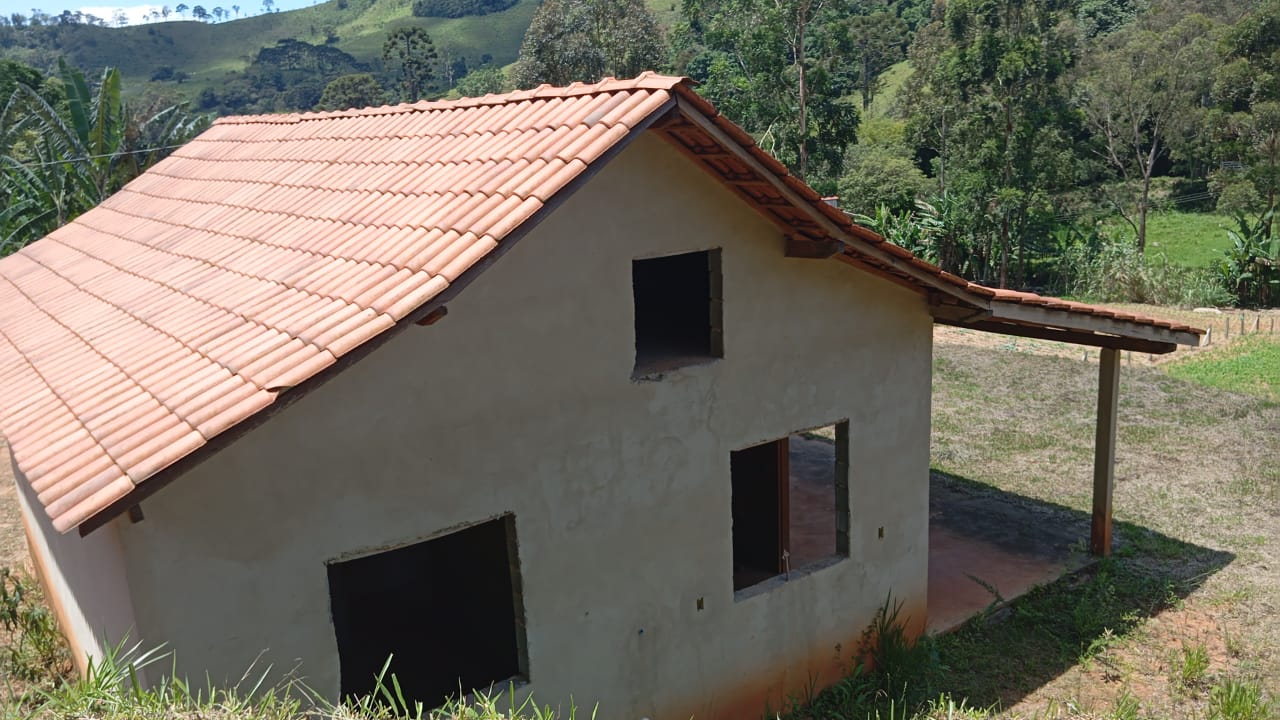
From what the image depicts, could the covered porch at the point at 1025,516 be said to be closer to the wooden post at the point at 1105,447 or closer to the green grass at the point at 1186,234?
the wooden post at the point at 1105,447

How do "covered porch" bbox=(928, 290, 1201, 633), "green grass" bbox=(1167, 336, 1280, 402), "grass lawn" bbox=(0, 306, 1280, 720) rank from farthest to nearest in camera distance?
"green grass" bbox=(1167, 336, 1280, 402), "covered porch" bbox=(928, 290, 1201, 633), "grass lawn" bbox=(0, 306, 1280, 720)

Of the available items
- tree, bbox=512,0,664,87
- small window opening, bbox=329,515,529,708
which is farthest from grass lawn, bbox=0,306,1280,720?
tree, bbox=512,0,664,87

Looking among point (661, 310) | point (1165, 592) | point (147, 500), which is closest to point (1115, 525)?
point (1165, 592)

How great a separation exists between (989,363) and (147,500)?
17605 millimetres

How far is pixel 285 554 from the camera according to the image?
5.44 m

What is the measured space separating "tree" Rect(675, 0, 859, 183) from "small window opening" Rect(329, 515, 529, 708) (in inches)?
933

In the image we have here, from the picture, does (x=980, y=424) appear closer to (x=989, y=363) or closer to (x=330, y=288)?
(x=989, y=363)

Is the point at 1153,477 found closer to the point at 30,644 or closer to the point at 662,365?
the point at 662,365

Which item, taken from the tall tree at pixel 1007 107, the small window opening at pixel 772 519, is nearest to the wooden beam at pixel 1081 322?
the small window opening at pixel 772 519

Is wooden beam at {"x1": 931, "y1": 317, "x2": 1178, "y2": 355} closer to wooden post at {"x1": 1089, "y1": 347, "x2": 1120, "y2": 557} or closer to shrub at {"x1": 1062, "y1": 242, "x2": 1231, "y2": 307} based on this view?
wooden post at {"x1": 1089, "y1": 347, "x2": 1120, "y2": 557}

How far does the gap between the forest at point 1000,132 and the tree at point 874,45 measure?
16522mm

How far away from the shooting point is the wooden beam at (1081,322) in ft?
27.6

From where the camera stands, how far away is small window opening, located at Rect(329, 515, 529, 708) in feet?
26.5

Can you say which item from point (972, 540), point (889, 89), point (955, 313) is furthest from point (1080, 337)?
point (889, 89)
